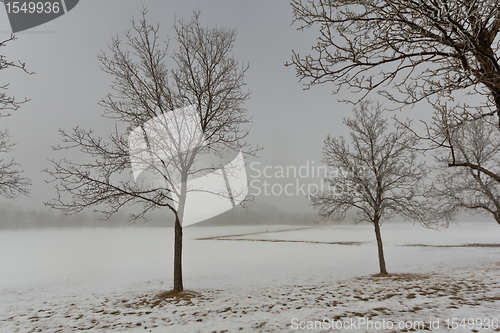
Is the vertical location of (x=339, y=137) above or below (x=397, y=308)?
above

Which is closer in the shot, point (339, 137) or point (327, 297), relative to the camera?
point (327, 297)

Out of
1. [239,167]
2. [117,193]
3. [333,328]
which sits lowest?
[333,328]

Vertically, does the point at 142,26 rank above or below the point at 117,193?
above

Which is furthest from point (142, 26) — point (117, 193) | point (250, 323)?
point (250, 323)

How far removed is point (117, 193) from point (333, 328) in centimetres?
706

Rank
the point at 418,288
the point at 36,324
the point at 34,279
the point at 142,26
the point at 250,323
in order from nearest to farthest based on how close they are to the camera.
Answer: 1. the point at 250,323
2. the point at 36,324
3. the point at 418,288
4. the point at 142,26
5. the point at 34,279

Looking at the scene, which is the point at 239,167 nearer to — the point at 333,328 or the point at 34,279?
the point at 333,328

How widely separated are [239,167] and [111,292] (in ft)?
23.0

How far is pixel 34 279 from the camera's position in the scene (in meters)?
13.2

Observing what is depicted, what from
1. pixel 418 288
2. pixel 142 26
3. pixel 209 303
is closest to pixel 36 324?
pixel 209 303

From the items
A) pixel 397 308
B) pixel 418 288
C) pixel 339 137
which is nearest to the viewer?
pixel 397 308

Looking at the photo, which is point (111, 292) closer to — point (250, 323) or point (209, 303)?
point (209, 303)

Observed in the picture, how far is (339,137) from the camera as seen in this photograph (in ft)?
39.6

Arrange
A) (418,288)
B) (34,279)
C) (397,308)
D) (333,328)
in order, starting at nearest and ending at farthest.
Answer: (333,328)
(397,308)
(418,288)
(34,279)
